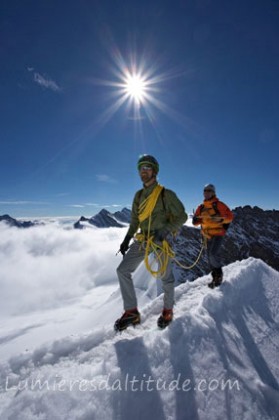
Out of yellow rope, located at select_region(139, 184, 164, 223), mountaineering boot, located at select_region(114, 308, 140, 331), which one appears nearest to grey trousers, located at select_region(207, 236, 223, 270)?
mountaineering boot, located at select_region(114, 308, 140, 331)

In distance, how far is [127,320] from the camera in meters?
5.06

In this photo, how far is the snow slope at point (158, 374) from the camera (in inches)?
105

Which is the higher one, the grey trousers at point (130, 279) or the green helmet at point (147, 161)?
the green helmet at point (147, 161)

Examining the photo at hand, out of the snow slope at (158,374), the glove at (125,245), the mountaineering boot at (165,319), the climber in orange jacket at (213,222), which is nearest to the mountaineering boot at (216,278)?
the climber in orange jacket at (213,222)

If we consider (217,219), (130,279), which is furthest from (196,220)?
(130,279)

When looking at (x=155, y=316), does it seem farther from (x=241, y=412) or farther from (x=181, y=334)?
(x=241, y=412)

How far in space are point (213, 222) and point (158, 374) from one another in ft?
18.5

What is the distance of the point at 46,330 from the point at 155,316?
9925 cm

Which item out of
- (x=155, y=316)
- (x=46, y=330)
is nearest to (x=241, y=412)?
(x=155, y=316)

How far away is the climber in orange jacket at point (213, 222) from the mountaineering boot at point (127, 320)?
335 centimetres

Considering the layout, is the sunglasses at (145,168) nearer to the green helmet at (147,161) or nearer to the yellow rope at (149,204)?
the green helmet at (147,161)

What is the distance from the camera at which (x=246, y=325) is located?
15.7 ft

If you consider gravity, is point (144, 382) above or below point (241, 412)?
above

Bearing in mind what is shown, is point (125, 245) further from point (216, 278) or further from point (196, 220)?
point (196, 220)
